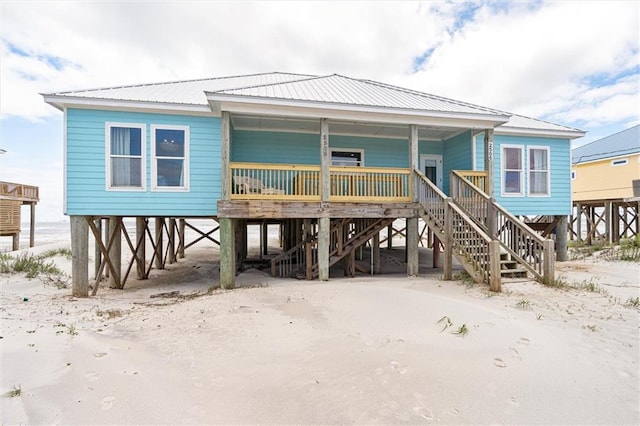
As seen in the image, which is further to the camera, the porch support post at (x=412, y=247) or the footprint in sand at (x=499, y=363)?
the porch support post at (x=412, y=247)

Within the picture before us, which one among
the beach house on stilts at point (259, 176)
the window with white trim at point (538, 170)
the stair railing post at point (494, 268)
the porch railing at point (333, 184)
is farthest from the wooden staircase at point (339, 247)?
the window with white trim at point (538, 170)

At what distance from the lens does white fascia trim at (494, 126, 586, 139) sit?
40.5 ft

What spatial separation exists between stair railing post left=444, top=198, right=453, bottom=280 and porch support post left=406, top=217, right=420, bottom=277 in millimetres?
1523

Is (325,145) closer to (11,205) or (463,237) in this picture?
(463,237)

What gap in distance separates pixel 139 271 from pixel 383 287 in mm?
9622

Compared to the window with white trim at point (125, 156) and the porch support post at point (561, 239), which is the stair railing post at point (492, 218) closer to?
the porch support post at point (561, 239)

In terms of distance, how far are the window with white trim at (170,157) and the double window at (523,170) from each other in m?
11.3

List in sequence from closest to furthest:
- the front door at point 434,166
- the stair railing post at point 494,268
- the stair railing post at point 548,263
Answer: the stair railing post at point 494,268, the stair railing post at point 548,263, the front door at point 434,166

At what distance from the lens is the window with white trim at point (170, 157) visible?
31.7 feet

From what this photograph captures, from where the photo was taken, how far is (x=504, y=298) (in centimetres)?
641

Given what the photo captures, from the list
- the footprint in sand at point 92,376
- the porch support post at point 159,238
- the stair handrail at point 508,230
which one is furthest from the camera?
the porch support post at point 159,238

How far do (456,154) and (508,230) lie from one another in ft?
16.6

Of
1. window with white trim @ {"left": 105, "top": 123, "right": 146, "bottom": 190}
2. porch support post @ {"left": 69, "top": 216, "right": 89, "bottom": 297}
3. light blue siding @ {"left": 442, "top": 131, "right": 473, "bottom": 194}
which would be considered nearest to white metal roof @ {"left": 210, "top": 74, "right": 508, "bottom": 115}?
light blue siding @ {"left": 442, "top": 131, "right": 473, "bottom": 194}

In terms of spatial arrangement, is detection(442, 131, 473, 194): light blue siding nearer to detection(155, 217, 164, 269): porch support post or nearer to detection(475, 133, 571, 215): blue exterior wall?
detection(475, 133, 571, 215): blue exterior wall
